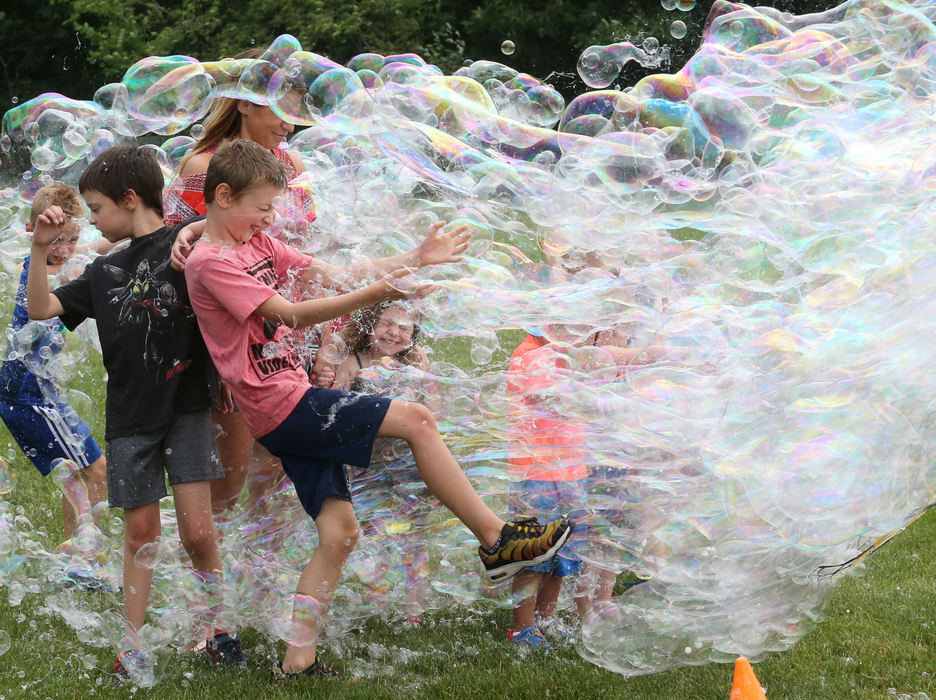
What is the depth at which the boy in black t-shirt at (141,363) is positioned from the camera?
3301 millimetres

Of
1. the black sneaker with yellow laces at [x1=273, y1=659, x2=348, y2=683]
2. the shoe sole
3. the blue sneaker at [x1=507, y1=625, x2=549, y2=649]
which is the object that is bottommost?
the blue sneaker at [x1=507, y1=625, x2=549, y2=649]

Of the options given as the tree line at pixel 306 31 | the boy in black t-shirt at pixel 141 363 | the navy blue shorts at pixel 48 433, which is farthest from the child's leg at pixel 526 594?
the tree line at pixel 306 31

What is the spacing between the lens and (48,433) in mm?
4324

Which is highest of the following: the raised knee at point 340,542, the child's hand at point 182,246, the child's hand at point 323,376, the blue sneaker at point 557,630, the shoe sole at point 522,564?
the child's hand at point 182,246

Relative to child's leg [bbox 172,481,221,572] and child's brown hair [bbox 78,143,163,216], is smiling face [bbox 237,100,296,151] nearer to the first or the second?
child's brown hair [bbox 78,143,163,216]

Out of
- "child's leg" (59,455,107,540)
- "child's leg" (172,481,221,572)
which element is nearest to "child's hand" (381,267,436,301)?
"child's leg" (172,481,221,572)

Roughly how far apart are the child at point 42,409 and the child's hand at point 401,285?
141 centimetres

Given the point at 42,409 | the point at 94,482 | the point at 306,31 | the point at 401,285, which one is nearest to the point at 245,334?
the point at 401,285

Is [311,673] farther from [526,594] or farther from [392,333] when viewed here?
[392,333]

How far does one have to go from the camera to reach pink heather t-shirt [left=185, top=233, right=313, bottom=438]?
9.94 ft

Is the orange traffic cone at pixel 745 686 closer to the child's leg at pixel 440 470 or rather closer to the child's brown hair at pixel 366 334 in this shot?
the child's leg at pixel 440 470

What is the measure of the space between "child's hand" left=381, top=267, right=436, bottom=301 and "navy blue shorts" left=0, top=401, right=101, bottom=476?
1843mm

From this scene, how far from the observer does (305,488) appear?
3.18 metres

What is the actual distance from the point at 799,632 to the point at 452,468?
3.55 feet
